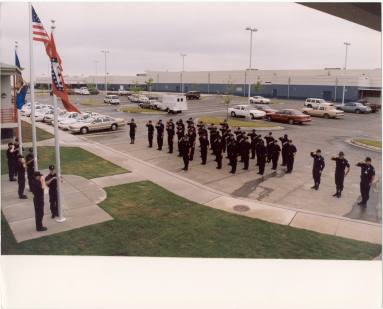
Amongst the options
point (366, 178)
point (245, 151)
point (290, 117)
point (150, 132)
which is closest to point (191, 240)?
point (366, 178)

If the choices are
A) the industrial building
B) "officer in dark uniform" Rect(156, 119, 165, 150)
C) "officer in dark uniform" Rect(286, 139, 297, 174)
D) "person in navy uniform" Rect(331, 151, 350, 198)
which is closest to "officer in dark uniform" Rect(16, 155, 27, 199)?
"officer in dark uniform" Rect(156, 119, 165, 150)

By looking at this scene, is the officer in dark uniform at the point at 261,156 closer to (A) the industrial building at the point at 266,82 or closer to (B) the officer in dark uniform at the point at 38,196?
(B) the officer in dark uniform at the point at 38,196

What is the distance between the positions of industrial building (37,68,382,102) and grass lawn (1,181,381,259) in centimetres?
3182

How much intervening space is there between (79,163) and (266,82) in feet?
180

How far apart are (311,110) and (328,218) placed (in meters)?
26.1

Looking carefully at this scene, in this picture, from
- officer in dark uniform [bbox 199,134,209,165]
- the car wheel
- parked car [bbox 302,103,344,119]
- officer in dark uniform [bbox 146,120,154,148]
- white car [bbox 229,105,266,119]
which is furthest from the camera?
parked car [bbox 302,103,344,119]

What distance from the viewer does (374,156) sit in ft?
55.3

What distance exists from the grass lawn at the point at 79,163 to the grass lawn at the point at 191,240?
4.21 metres

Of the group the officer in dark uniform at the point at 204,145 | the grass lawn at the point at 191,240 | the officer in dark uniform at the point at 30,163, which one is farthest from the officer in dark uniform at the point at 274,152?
the officer in dark uniform at the point at 30,163

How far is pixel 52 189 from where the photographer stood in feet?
30.0

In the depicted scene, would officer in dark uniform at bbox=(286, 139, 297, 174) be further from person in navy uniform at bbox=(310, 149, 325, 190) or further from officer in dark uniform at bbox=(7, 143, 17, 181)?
officer in dark uniform at bbox=(7, 143, 17, 181)

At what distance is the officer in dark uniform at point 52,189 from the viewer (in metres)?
9.05

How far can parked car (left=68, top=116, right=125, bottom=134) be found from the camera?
23.1 metres

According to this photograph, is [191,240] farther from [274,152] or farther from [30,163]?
[274,152]
